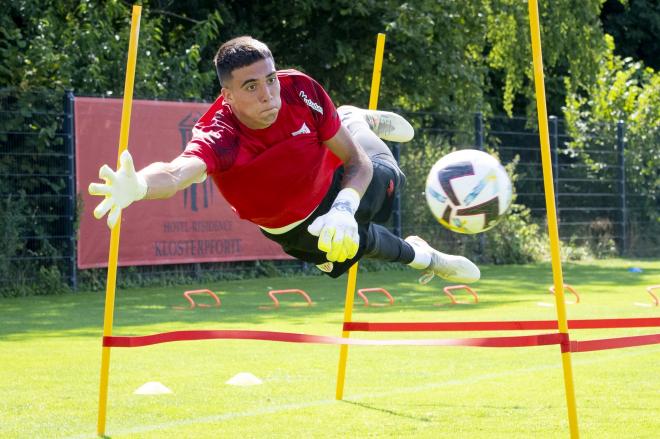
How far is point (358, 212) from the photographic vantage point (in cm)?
706

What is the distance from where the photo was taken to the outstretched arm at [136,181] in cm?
483

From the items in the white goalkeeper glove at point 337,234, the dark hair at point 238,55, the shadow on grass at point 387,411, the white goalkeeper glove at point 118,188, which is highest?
the dark hair at point 238,55

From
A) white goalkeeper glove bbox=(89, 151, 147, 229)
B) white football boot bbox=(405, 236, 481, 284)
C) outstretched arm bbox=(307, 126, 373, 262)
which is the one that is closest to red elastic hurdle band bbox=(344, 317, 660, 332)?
white football boot bbox=(405, 236, 481, 284)

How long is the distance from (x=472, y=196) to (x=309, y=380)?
2.01 m

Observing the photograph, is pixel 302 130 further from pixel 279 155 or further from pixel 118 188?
pixel 118 188

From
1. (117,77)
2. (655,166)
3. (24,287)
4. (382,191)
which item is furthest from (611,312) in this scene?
(655,166)

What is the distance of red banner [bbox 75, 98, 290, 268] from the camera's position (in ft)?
55.3

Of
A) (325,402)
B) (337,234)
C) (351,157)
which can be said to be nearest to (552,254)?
(351,157)

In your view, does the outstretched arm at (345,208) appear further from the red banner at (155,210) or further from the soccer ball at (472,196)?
the red banner at (155,210)

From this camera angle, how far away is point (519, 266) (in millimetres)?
21641

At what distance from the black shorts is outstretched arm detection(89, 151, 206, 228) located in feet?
3.94

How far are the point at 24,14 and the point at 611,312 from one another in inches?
424

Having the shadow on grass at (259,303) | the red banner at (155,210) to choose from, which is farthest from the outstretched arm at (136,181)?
the red banner at (155,210)

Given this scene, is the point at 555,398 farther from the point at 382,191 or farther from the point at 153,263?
the point at 153,263
